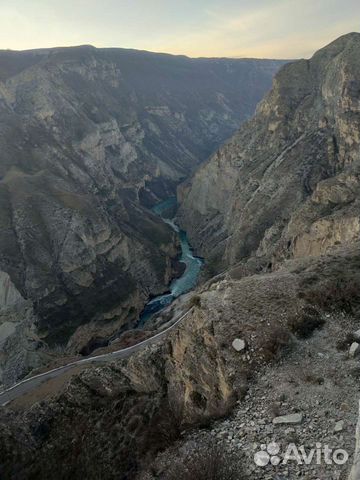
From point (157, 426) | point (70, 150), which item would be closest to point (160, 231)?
point (70, 150)

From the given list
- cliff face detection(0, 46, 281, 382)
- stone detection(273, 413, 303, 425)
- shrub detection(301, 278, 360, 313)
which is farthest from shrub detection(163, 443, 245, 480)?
cliff face detection(0, 46, 281, 382)

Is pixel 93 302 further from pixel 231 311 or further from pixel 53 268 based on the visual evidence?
pixel 231 311

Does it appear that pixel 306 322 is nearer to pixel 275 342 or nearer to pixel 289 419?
pixel 275 342

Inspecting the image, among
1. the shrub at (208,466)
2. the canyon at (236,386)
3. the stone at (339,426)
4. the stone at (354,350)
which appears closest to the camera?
the shrub at (208,466)

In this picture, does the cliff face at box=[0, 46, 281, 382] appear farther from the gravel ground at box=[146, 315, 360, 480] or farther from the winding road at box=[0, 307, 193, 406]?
the gravel ground at box=[146, 315, 360, 480]

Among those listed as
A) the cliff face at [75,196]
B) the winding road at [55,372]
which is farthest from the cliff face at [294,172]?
the winding road at [55,372]

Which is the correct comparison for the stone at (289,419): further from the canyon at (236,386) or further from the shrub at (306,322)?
the shrub at (306,322)
